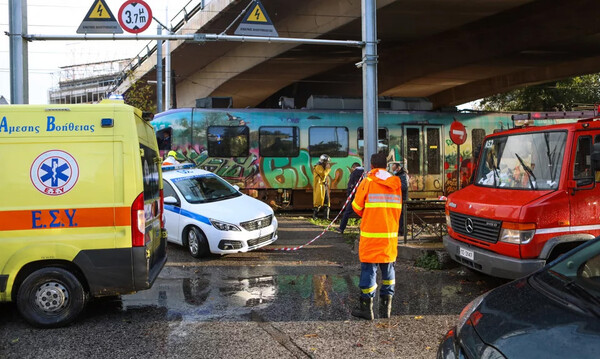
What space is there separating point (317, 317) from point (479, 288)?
267cm

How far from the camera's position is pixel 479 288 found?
6.92 meters

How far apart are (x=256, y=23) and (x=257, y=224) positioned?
4639 millimetres

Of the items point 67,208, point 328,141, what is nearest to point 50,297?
point 67,208

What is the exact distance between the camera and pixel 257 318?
560 centimetres

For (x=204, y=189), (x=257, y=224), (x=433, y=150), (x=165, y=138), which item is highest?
(x=165, y=138)

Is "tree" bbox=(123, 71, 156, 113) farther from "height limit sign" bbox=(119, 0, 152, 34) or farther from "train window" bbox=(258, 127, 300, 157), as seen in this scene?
"height limit sign" bbox=(119, 0, 152, 34)

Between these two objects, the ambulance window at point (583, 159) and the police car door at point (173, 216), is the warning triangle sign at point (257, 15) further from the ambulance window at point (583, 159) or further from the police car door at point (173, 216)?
the ambulance window at point (583, 159)

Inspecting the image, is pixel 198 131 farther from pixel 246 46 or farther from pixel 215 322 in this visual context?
pixel 215 322

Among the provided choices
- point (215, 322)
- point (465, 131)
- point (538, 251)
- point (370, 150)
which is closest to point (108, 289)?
point (215, 322)

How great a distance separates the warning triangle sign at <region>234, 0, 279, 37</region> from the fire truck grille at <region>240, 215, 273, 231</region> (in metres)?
4.23

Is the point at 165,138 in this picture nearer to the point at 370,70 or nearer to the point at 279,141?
the point at 279,141

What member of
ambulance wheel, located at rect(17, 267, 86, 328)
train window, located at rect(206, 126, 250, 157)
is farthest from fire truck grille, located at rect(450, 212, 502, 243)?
train window, located at rect(206, 126, 250, 157)

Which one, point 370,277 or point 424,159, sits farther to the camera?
point 424,159

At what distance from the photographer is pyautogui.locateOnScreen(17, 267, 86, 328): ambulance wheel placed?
511 centimetres
